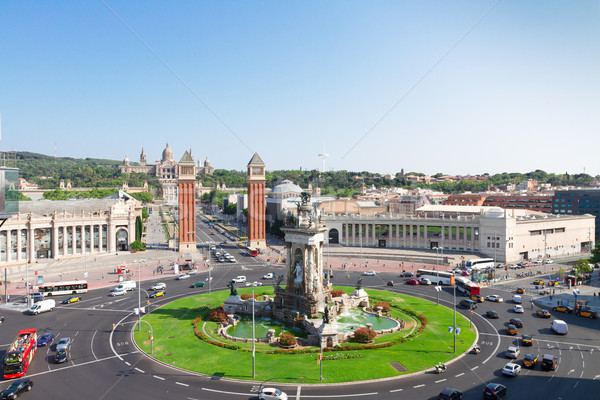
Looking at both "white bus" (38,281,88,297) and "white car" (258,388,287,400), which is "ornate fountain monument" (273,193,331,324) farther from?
"white bus" (38,281,88,297)

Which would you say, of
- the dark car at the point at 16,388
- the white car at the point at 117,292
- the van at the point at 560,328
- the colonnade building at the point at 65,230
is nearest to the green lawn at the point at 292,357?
the van at the point at 560,328

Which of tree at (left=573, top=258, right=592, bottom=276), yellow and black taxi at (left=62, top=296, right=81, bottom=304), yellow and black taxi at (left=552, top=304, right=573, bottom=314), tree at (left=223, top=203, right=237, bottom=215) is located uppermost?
tree at (left=223, top=203, right=237, bottom=215)

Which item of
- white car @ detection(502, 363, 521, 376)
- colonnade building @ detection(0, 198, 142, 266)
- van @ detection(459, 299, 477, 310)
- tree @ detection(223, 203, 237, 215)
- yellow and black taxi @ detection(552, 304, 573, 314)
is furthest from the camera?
tree @ detection(223, 203, 237, 215)

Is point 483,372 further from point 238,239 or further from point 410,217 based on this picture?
point 238,239

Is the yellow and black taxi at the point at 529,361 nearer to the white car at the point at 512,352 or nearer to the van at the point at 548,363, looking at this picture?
the van at the point at 548,363

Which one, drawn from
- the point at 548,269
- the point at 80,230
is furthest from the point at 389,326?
the point at 80,230

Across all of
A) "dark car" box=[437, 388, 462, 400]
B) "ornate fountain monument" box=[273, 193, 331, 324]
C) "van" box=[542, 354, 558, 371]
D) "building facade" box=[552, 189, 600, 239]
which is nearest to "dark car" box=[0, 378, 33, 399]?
"ornate fountain monument" box=[273, 193, 331, 324]

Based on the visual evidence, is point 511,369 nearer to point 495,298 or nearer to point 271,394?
point 271,394

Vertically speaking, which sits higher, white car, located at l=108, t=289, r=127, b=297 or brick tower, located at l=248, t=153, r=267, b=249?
brick tower, located at l=248, t=153, r=267, b=249
